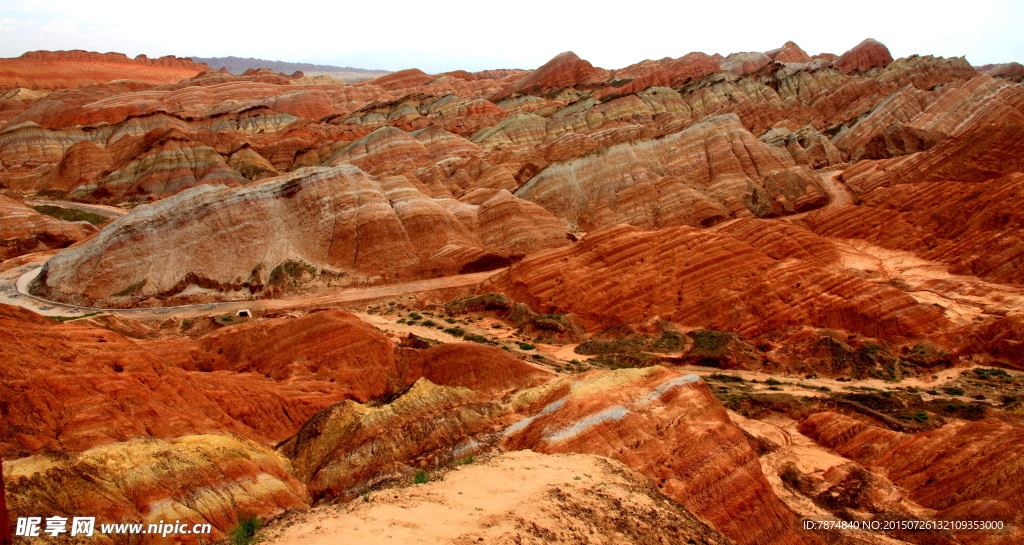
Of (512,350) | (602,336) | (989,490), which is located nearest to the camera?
(989,490)

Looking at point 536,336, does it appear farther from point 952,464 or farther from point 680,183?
point 680,183

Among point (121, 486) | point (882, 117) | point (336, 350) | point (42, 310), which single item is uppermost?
point (882, 117)

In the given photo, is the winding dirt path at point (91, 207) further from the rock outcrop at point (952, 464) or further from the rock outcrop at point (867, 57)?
the rock outcrop at point (867, 57)

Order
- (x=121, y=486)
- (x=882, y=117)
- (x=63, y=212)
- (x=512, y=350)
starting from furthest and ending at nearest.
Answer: (x=882, y=117)
(x=63, y=212)
(x=512, y=350)
(x=121, y=486)

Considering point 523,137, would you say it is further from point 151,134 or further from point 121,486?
point 121,486

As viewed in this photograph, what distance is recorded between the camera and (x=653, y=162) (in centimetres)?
5806

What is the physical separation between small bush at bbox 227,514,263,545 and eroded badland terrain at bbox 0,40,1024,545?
0.35 m

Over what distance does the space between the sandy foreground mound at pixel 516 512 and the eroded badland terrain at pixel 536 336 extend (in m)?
0.08

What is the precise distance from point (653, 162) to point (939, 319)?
107ft

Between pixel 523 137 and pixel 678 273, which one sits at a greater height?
pixel 523 137

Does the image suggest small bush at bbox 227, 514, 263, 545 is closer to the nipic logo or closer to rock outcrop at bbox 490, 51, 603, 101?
the nipic logo

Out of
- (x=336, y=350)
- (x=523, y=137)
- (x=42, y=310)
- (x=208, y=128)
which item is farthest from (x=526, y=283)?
(x=208, y=128)

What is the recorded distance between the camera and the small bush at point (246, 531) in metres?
9.25

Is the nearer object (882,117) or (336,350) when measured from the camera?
(336,350)
